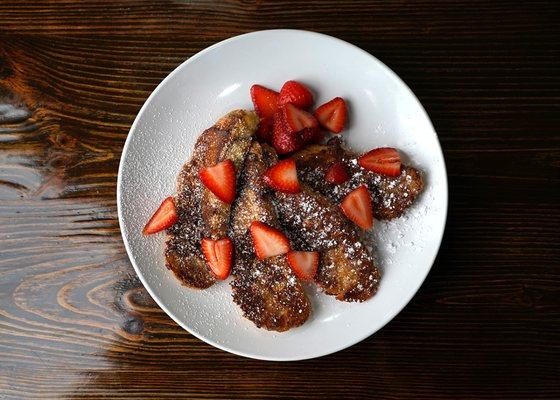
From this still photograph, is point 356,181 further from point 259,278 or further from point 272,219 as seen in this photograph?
point 259,278

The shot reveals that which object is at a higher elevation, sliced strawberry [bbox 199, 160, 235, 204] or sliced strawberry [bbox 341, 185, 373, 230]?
sliced strawberry [bbox 199, 160, 235, 204]

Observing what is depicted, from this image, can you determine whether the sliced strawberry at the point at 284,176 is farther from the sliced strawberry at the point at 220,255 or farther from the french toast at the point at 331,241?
the sliced strawberry at the point at 220,255

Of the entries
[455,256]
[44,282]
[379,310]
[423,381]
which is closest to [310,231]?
[379,310]

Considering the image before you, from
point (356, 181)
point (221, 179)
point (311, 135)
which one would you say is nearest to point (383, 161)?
point (356, 181)

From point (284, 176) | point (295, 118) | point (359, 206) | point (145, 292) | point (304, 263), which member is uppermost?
point (295, 118)

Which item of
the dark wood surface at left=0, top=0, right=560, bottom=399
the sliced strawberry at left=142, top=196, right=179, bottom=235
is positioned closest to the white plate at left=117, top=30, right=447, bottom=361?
the sliced strawberry at left=142, top=196, right=179, bottom=235

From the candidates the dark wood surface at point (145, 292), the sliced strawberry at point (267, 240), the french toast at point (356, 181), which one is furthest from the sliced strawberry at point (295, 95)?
the sliced strawberry at point (267, 240)

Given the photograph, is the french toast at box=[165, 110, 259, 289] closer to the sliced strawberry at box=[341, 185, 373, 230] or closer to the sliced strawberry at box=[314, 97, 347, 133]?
the sliced strawberry at box=[314, 97, 347, 133]
